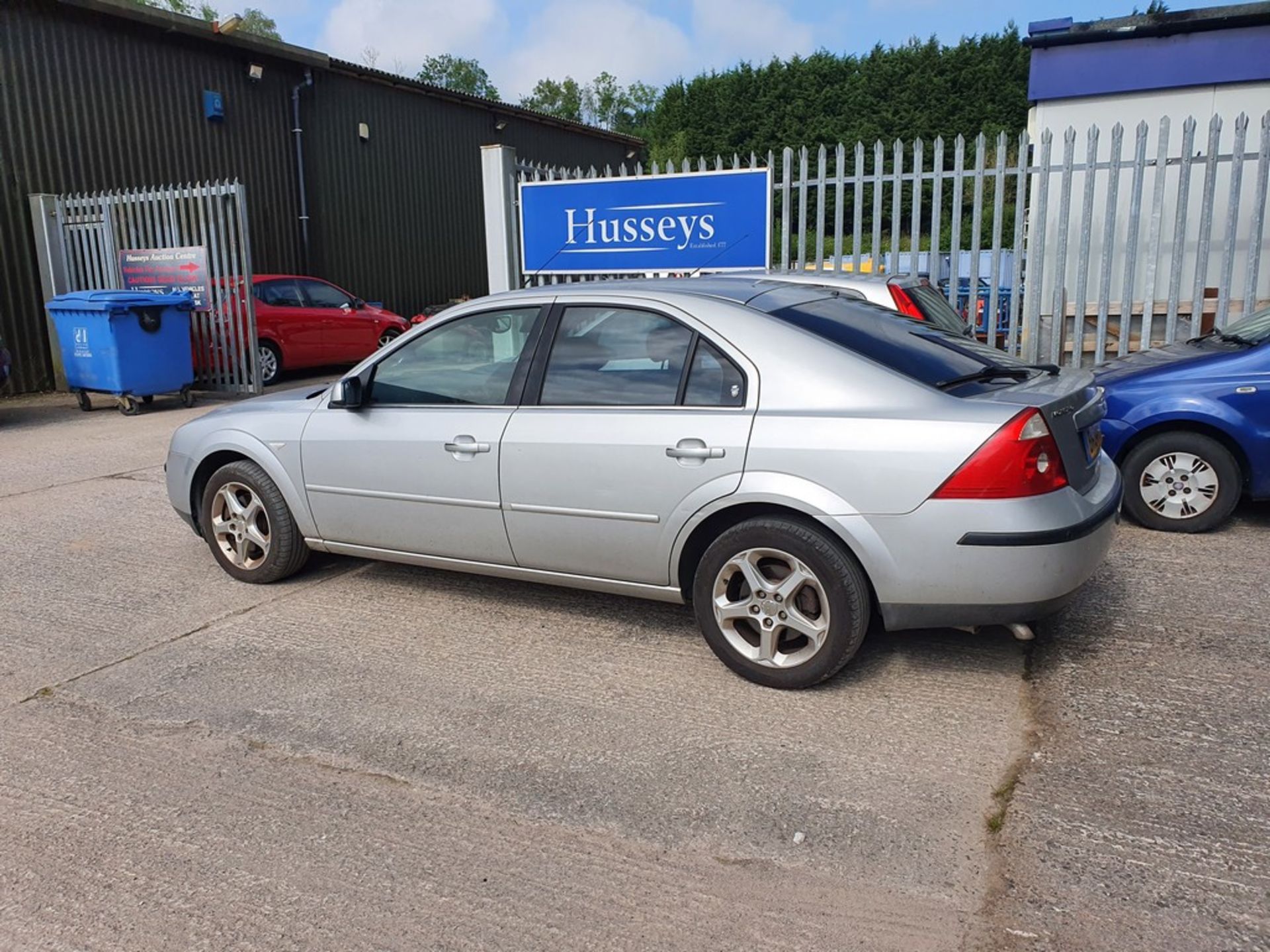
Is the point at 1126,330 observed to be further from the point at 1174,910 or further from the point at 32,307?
the point at 32,307

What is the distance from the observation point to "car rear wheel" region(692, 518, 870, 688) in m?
3.71

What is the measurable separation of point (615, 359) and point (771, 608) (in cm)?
124

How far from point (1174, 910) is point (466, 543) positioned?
302 centimetres

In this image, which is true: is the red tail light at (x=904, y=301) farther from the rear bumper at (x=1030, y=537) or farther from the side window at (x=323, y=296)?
the side window at (x=323, y=296)

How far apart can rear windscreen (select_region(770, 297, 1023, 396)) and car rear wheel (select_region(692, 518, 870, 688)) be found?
749 mm

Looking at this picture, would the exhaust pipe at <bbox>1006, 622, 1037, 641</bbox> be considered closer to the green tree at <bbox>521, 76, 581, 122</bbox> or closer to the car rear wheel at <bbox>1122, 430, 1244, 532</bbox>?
A: the car rear wheel at <bbox>1122, 430, 1244, 532</bbox>

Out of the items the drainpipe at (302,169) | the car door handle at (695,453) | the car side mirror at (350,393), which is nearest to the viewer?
the car door handle at (695,453)

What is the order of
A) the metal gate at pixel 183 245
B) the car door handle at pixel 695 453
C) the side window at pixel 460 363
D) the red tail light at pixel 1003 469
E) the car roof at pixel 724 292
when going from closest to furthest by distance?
the red tail light at pixel 1003 469, the car door handle at pixel 695 453, the car roof at pixel 724 292, the side window at pixel 460 363, the metal gate at pixel 183 245

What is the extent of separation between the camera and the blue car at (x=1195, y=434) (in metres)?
5.73

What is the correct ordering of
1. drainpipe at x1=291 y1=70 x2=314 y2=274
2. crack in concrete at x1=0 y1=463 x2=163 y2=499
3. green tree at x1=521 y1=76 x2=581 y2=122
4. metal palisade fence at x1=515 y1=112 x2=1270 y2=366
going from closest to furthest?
crack in concrete at x1=0 y1=463 x2=163 y2=499 < metal palisade fence at x1=515 y1=112 x2=1270 y2=366 < drainpipe at x1=291 y1=70 x2=314 y2=274 < green tree at x1=521 y1=76 x2=581 y2=122

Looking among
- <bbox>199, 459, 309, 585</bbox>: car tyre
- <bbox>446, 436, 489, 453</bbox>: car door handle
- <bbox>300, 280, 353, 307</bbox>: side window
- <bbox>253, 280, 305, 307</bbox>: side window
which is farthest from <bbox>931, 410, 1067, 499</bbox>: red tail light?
<bbox>300, 280, 353, 307</bbox>: side window

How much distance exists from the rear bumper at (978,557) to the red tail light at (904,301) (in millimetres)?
2645

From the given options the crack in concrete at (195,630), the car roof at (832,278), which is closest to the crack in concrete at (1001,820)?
the car roof at (832,278)

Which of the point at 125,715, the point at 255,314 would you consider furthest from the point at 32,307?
the point at 125,715
